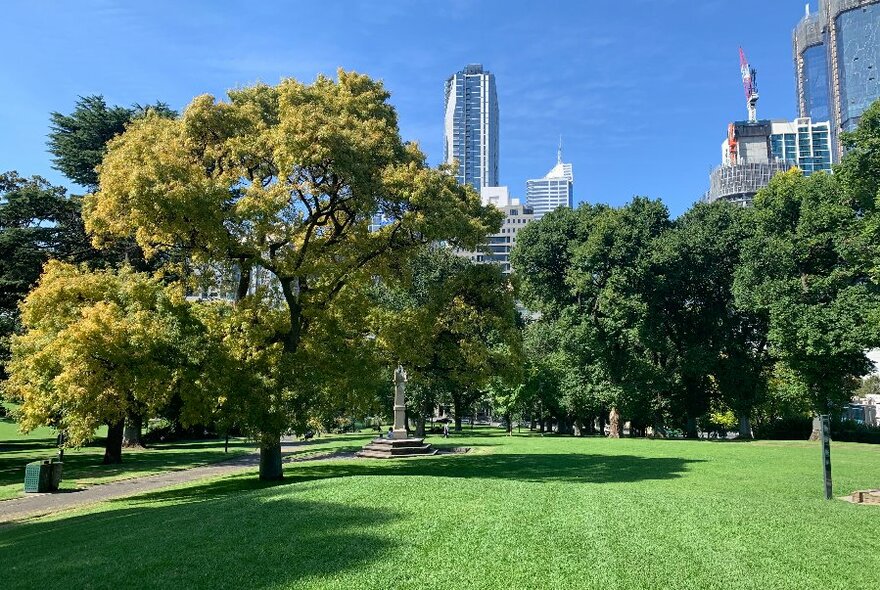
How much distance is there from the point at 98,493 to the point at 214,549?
44.8 feet

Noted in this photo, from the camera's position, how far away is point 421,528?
745cm

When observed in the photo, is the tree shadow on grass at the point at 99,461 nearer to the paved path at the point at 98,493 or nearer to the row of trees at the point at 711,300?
the paved path at the point at 98,493

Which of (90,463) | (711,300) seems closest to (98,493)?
(90,463)

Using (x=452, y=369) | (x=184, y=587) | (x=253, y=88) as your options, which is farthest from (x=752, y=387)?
(x=184, y=587)

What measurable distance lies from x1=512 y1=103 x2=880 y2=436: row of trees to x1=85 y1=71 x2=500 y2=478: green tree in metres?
15.8

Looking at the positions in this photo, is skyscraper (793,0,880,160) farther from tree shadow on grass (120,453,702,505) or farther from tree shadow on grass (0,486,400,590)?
tree shadow on grass (0,486,400,590)

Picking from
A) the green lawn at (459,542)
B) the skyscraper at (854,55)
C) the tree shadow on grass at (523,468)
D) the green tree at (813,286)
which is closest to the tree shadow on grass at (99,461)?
the tree shadow on grass at (523,468)

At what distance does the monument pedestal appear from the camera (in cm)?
2644

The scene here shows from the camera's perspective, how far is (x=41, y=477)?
18.4 meters

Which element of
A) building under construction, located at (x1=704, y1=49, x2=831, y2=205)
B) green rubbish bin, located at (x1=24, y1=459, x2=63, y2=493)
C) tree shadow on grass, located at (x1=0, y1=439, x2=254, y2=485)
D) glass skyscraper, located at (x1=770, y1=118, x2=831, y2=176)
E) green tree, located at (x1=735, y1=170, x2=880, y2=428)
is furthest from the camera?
glass skyscraper, located at (x1=770, y1=118, x2=831, y2=176)

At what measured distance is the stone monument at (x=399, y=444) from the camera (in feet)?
87.1

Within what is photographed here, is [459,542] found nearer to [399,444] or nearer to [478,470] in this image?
[478,470]

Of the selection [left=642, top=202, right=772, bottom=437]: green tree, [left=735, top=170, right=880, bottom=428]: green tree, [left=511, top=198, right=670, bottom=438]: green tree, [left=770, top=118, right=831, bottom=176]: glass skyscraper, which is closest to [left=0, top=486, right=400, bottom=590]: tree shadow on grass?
[left=511, top=198, right=670, bottom=438]: green tree

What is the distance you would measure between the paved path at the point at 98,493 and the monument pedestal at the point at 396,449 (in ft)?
16.5
